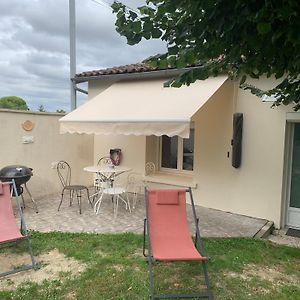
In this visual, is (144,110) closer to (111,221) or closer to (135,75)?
(135,75)

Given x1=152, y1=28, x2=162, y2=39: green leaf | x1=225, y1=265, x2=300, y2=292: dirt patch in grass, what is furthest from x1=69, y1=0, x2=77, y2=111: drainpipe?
x1=225, y1=265, x2=300, y2=292: dirt patch in grass

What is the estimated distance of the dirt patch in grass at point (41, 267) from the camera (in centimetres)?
764

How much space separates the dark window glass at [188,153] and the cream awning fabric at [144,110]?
2.80 metres

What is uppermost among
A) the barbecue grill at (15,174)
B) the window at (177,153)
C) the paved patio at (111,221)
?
the window at (177,153)

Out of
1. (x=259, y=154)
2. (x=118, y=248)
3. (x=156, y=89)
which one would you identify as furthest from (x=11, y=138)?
(x=259, y=154)

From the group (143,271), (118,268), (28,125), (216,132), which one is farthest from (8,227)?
(216,132)

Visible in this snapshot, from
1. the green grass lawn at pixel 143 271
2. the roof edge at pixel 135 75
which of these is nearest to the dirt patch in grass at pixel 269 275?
the green grass lawn at pixel 143 271

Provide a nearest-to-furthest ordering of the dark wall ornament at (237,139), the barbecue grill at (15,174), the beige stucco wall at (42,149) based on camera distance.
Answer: the barbecue grill at (15,174)
the dark wall ornament at (237,139)
the beige stucco wall at (42,149)

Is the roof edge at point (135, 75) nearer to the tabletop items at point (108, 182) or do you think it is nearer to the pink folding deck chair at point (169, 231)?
the tabletop items at point (108, 182)

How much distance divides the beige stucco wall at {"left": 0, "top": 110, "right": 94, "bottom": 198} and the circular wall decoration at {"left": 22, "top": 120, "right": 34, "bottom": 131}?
5.4 inches

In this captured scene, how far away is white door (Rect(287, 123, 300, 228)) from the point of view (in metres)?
12.9

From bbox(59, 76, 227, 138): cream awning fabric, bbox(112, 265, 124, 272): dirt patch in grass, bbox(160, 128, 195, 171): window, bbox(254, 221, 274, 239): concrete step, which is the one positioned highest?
bbox(59, 76, 227, 138): cream awning fabric

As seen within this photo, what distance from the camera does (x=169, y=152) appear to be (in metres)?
17.2

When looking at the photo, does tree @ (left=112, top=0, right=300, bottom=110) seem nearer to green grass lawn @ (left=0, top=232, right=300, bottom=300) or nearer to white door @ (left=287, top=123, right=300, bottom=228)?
green grass lawn @ (left=0, top=232, right=300, bottom=300)
